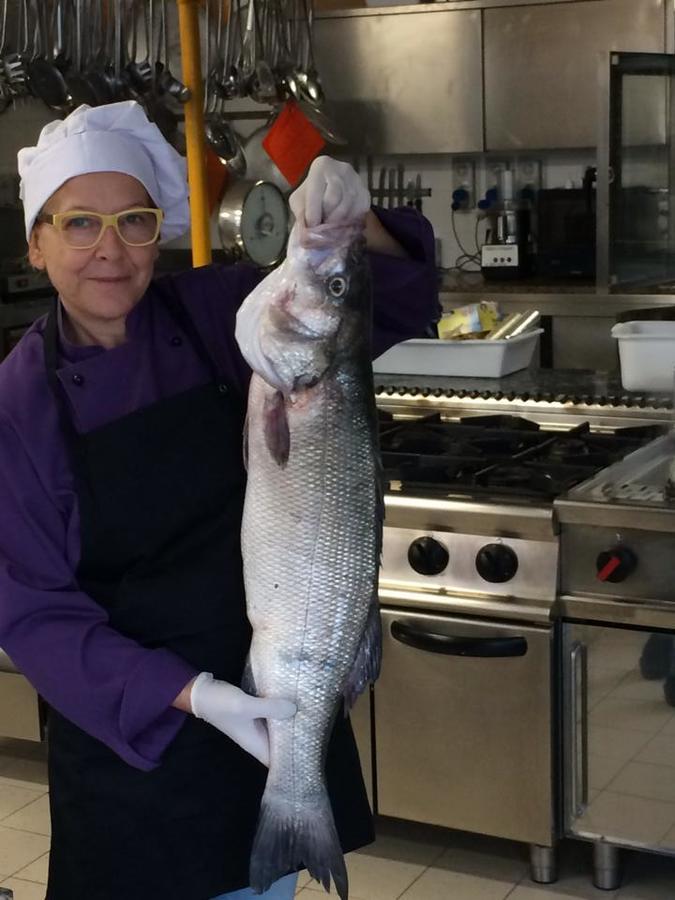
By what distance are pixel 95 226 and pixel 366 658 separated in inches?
24.8

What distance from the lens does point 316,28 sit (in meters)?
6.02

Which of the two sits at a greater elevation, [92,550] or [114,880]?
[92,550]

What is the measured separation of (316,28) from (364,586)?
4.79m

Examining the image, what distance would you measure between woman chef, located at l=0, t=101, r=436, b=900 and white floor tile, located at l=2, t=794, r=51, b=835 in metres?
1.71

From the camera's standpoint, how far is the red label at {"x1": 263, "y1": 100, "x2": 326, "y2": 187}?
502 cm

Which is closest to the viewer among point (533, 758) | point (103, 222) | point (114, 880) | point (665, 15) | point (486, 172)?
point (103, 222)

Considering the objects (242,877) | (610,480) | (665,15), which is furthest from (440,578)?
(665,15)

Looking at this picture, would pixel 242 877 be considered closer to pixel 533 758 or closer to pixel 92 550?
pixel 92 550

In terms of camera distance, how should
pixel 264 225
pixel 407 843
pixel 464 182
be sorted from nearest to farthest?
pixel 407 843 < pixel 264 225 < pixel 464 182

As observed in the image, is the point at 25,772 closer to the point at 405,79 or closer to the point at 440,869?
the point at 440,869

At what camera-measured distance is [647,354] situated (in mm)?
3473

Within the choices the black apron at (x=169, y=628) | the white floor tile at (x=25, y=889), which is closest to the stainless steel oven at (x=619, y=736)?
the black apron at (x=169, y=628)

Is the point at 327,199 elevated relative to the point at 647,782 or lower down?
elevated

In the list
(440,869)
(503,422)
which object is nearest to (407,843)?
(440,869)
